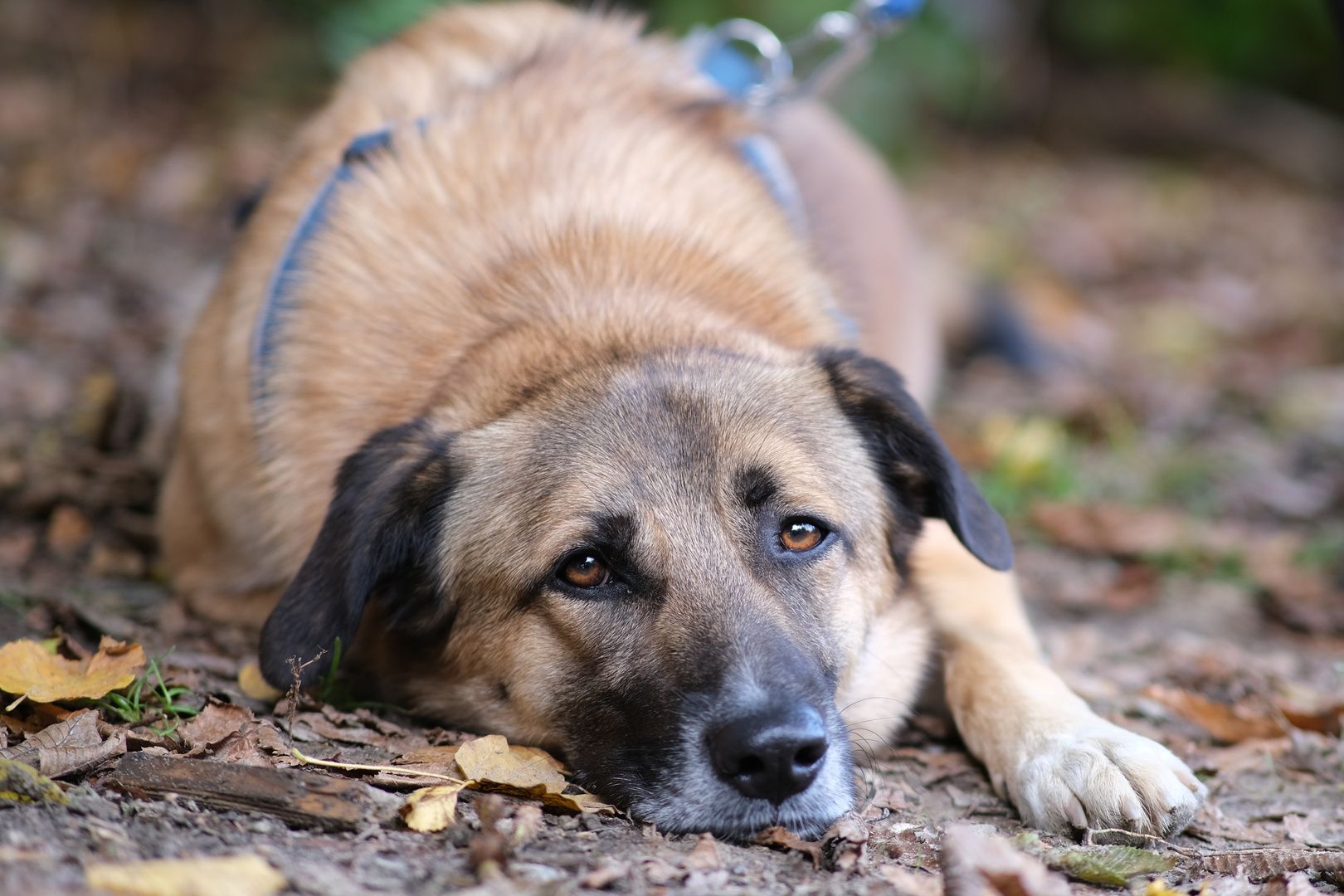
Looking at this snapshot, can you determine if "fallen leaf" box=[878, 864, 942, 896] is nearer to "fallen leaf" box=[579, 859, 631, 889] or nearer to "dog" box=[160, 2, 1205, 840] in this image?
"dog" box=[160, 2, 1205, 840]

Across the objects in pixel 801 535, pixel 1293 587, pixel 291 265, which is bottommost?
pixel 1293 587

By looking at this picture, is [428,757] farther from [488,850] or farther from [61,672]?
[61,672]

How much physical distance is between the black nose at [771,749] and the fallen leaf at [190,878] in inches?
32.9

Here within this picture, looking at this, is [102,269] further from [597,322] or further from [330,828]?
[330,828]

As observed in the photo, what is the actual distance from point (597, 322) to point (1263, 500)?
3.25 metres

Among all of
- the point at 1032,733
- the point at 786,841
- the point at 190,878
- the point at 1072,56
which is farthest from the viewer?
the point at 1072,56

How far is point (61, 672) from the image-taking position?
247cm

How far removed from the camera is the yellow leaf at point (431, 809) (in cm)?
208

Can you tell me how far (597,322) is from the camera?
2.90m

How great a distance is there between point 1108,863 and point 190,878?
63.8 inches

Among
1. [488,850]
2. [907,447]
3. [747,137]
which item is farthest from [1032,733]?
[747,137]

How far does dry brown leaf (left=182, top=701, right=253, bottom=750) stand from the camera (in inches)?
92.8

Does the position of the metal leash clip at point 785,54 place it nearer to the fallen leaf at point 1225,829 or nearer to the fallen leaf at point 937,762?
the fallen leaf at point 937,762

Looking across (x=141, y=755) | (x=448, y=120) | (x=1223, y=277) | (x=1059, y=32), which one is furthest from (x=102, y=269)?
(x=1059, y=32)
